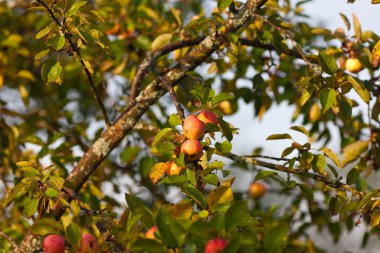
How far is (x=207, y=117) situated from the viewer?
4.63 ft

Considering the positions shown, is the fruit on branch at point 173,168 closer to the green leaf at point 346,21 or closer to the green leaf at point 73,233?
the green leaf at point 73,233

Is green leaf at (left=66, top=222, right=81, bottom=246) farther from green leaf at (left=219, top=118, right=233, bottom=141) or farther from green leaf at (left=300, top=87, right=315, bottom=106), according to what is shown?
green leaf at (left=300, top=87, right=315, bottom=106)

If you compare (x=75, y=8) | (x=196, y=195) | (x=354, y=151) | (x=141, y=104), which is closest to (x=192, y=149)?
(x=196, y=195)

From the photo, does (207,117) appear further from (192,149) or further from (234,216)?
(234,216)

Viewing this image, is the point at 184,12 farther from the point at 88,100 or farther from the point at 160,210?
the point at 160,210

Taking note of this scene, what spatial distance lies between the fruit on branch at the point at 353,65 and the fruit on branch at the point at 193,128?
0.93 metres

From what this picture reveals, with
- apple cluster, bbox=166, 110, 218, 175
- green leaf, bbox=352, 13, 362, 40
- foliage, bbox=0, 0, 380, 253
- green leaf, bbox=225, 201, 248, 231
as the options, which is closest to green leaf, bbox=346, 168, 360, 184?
foliage, bbox=0, 0, 380, 253

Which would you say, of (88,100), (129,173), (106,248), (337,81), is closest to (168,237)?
(106,248)

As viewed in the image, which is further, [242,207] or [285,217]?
[285,217]

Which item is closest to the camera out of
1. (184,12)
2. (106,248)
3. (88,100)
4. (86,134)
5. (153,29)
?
(106,248)

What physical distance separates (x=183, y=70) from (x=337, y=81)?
45cm

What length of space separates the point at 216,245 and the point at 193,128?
1.23ft

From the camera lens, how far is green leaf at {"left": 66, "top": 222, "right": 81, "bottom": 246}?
1.13m

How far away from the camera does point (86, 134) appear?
9.64ft
